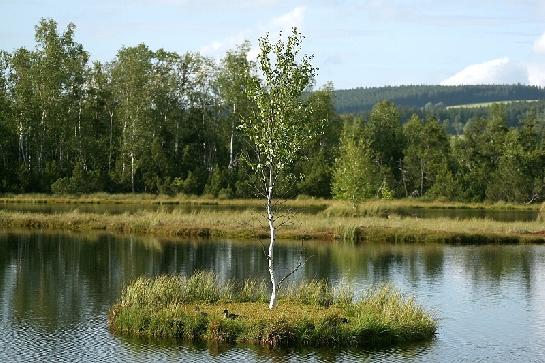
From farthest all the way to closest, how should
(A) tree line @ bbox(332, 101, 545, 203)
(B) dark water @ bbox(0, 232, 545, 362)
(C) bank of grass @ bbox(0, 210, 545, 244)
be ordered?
(A) tree line @ bbox(332, 101, 545, 203), (C) bank of grass @ bbox(0, 210, 545, 244), (B) dark water @ bbox(0, 232, 545, 362)

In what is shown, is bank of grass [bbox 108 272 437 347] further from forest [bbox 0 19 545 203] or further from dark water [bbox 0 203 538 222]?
forest [bbox 0 19 545 203]

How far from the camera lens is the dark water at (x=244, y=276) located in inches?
1070

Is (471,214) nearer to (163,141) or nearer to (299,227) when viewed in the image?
(299,227)

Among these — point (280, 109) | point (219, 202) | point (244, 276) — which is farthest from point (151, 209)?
point (280, 109)

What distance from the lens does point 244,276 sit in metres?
43.2

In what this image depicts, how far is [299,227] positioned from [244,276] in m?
21.5

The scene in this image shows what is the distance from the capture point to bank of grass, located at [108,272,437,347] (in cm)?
2784

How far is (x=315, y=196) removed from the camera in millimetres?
108500

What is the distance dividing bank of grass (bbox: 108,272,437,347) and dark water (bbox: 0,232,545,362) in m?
0.71

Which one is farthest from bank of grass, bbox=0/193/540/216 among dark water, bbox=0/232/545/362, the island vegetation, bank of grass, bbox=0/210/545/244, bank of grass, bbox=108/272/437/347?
bank of grass, bbox=108/272/437/347

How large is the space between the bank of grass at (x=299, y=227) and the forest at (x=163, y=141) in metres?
22.9

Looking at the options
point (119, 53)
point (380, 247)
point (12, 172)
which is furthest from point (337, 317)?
point (119, 53)

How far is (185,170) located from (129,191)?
28.0 feet

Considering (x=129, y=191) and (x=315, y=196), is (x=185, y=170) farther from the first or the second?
(x=315, y=196)
